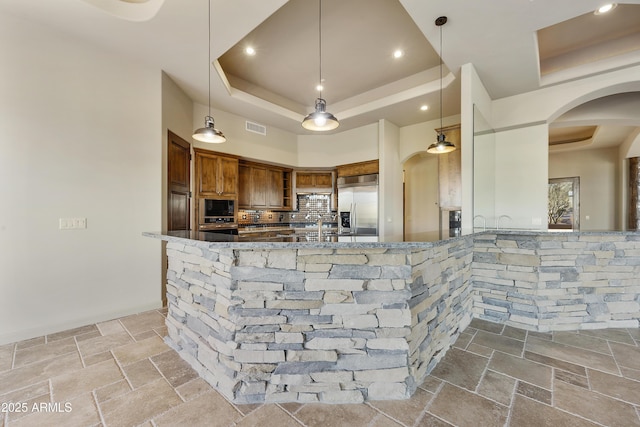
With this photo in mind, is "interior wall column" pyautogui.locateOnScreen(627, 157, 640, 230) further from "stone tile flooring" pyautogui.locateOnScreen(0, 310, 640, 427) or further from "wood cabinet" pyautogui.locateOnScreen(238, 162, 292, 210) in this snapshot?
"wood cabinet" pyautogui.locateOnScreen(238, 162, 292, 210)

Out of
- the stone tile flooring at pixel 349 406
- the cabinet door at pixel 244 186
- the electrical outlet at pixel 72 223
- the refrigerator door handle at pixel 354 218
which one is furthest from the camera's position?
the refrigerator door handle at pixel 354 218

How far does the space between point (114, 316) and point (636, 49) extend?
23.0 ft

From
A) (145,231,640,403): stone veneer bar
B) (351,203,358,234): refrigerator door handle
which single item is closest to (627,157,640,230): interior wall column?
(351,203,358,234): refrigerator door handle

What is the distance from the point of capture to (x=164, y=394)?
183cm

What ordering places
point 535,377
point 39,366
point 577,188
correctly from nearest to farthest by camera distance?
point 535,377 < point 39,366 < point 577,188

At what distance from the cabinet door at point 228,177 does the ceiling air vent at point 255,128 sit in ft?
2.42

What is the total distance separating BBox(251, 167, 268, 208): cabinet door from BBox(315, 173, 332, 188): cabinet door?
48.0 inches

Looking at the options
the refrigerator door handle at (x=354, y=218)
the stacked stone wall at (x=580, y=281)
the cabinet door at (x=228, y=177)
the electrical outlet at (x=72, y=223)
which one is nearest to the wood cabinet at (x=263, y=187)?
the cabinet door at (x=228, y=177)

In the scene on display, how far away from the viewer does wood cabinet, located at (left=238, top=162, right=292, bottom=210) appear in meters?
5.46

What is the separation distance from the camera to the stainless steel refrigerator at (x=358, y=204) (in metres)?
5.47

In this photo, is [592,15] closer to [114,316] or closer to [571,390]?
[571,390]

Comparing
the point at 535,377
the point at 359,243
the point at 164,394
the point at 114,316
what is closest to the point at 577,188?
the point at 535,377

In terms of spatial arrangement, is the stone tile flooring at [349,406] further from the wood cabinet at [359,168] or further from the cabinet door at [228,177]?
the wood cabinet at [359,168]

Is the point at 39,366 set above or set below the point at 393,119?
below
